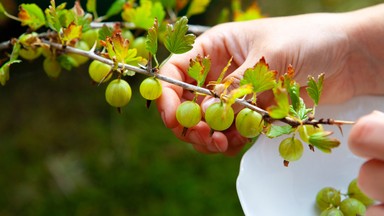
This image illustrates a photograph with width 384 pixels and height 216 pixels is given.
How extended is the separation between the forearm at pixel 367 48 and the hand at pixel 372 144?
1.11ft

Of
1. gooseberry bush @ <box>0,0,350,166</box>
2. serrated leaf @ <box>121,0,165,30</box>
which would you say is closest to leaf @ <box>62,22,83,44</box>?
gooseberry bush @ <box>0,0,350,166</box>

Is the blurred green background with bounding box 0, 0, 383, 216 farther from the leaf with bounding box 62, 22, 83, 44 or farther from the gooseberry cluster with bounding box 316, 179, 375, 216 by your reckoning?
the leaf with bounding box 62, 22, 83, 44

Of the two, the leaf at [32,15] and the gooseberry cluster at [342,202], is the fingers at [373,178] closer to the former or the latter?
the gooseberry cluster at [342,202]

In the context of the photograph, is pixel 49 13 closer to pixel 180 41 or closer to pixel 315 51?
pixel 180 41

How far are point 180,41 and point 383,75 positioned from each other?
0.44m

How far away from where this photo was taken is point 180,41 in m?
0.49

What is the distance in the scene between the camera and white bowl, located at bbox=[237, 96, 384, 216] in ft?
1.92

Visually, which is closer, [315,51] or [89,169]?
[315,51]

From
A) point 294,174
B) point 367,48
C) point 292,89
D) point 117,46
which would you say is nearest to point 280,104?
point 292,89

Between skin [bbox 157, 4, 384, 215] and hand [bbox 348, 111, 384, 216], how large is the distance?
153 millimetres

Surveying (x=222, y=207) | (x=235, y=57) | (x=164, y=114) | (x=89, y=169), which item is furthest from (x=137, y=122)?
(x=164, y=114)

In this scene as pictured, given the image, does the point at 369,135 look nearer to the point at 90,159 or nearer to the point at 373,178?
the point at 373,178

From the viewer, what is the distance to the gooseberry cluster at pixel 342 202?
0.60m

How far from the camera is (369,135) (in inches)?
17.0
